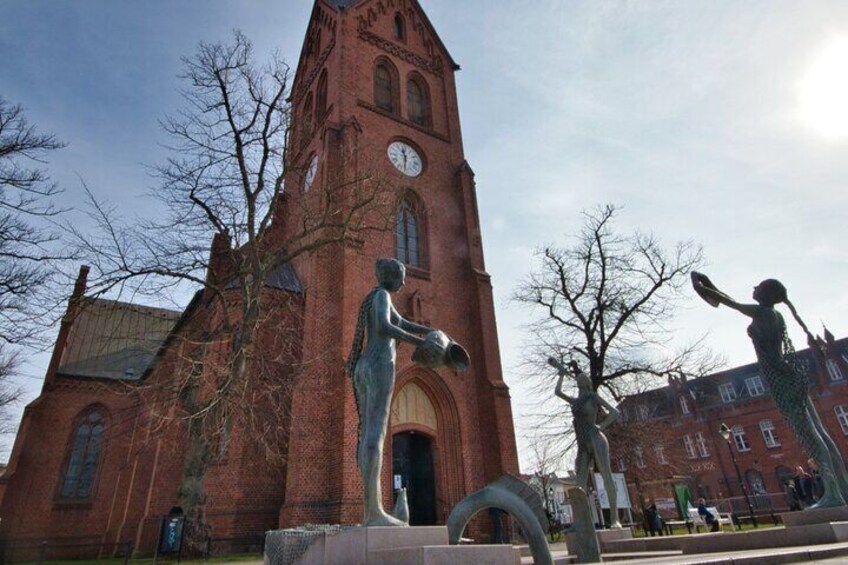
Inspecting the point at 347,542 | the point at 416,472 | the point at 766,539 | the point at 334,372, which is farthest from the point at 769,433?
the point at 347,542

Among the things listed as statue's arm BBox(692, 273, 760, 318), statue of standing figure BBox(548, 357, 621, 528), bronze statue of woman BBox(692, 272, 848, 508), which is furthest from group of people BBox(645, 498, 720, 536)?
statue's arm BBox(692, 273, 760, 318)

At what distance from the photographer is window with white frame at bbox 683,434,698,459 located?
128 feet

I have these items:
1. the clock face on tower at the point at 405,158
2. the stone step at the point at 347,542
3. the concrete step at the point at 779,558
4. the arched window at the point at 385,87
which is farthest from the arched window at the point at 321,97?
the concrete step at the point at 779,558

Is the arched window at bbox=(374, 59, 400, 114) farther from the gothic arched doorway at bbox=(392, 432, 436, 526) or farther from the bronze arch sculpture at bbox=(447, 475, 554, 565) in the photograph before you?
the bronze arch sculpture at bbox=(447, 475, 554, 565)

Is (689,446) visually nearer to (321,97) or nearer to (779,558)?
(321,97)

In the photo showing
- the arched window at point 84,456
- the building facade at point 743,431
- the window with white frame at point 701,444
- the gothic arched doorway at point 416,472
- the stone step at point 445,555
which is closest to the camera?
the stone step at point 445,555

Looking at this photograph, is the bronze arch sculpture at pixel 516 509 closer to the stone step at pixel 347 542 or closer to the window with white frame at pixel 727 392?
the stone step at pixel 347 542

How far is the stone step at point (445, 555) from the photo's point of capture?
10.1ft

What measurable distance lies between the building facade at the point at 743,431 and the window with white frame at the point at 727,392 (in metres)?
0.07

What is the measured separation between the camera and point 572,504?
228 inches

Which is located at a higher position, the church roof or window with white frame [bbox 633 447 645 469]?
the church roof

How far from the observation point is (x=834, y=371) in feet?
109

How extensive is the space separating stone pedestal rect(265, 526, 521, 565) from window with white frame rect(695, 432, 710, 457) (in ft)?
138

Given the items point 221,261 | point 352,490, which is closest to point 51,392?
point 221,261
